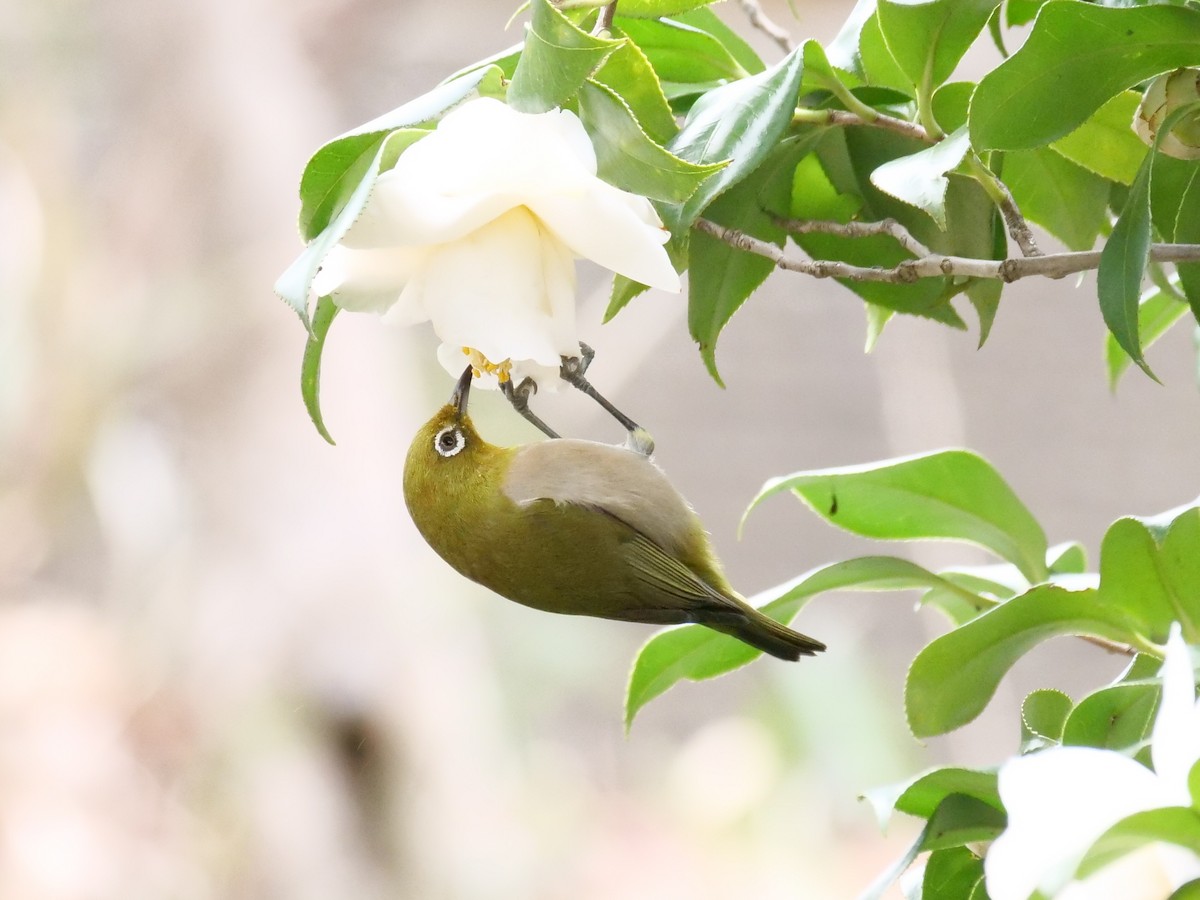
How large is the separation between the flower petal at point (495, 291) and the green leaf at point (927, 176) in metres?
0.15

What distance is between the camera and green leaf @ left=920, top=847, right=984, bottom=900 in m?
0.65

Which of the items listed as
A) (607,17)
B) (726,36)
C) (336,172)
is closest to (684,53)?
(726,36)

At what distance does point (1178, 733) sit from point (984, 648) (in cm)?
29

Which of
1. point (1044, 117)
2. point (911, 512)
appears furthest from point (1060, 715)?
point (1044, 117)

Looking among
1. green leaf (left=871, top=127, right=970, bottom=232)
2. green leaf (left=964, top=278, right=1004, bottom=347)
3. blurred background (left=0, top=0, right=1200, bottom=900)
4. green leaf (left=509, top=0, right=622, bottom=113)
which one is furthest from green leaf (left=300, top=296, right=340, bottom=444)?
blurred background (left=0, top=0, right=1200, bottom=900)

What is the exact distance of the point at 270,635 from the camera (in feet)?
8.02

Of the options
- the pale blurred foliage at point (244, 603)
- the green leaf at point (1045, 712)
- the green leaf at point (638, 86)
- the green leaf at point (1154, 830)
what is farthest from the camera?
the pale blurred foliage at point (244, 603)

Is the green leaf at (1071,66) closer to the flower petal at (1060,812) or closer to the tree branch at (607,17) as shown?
the tree branch at (607,17)

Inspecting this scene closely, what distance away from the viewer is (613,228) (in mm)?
465

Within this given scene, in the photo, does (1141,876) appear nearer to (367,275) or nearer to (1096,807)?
(1096,807)

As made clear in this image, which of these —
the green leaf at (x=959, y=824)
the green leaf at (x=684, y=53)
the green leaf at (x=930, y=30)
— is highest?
the green leaf at (x=684, y=53)

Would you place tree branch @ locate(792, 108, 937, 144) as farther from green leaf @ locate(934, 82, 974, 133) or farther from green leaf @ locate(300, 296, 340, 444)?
green leaf @ locate(300, 296, 340, 444)

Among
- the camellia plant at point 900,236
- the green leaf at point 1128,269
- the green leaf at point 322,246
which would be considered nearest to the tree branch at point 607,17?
the camellia plant at point 900,236

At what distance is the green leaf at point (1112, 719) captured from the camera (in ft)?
1.99
